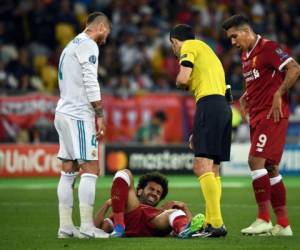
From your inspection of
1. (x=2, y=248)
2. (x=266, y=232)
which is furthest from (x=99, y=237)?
(x=266, y=232)

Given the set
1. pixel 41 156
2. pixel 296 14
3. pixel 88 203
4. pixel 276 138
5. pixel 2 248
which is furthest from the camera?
pixel 296 14

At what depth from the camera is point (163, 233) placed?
10.4 meters

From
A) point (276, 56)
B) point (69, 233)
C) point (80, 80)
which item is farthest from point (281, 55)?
point (69, 233)

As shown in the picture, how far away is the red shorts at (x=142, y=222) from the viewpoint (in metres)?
10.2

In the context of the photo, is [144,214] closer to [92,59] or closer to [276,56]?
[92,59]

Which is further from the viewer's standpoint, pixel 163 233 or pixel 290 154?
pixel 290 154

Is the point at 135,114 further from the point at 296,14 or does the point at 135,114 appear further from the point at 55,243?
the point at 55,243

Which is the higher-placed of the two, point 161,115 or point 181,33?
point 181,33

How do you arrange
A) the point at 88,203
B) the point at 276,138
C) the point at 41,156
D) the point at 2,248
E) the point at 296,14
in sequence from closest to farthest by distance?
the point at 2,248, the point at 88,203, the point at 276,138, the point at 41,156, the point at 296,14

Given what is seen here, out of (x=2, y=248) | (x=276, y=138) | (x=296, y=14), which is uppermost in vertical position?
(x=296, y=14)

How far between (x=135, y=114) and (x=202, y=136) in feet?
40.4

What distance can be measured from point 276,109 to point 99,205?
527 centimetres

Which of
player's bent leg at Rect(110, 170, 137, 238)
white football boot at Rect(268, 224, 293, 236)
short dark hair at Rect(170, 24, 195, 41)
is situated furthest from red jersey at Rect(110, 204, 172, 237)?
short dark hair at Rect(170, 24, 195, 41)

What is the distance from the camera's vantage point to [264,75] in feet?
35.5
